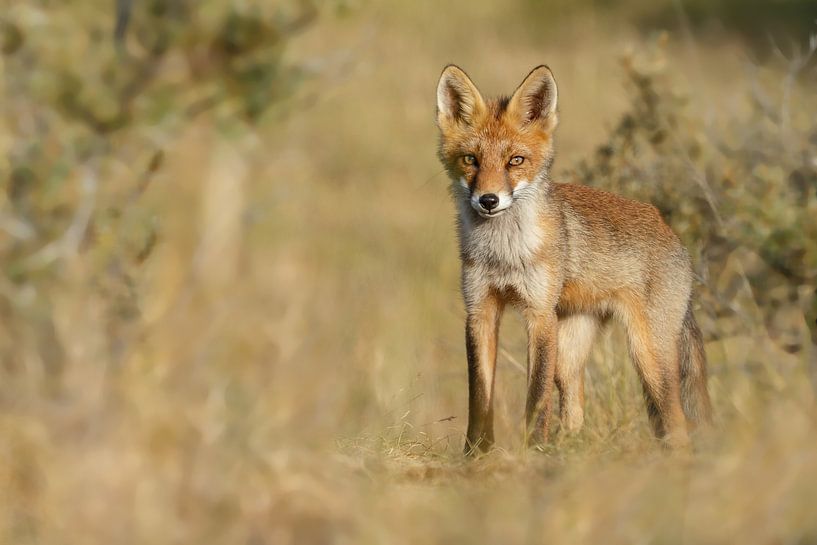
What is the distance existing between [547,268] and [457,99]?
1.02m

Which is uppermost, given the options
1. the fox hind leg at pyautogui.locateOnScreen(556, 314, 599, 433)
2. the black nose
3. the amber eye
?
the amber eye

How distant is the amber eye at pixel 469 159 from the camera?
5753 mm

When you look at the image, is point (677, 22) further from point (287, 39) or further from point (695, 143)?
point (287, 39)

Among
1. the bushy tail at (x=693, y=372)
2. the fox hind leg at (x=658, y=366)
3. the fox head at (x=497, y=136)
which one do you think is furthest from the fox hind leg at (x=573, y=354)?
the fox head at (x=497, y=136)

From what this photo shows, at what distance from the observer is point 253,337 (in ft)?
15.1

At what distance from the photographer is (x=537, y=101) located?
5.98 meters

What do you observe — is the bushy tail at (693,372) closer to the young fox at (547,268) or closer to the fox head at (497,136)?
the young fox at (547,268)

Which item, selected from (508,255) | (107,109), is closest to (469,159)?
(508,255)

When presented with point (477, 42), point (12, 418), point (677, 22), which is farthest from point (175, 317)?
point (677, 22)

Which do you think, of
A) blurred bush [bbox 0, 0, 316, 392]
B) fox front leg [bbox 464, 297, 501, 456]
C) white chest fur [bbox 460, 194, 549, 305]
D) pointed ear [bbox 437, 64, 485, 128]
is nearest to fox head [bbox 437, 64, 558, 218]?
pointed ear [bbox 437, 64, 485, 128]

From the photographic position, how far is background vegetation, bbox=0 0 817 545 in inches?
148

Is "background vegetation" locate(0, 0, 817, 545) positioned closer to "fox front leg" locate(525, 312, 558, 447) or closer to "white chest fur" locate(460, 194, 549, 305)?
"fox front leg" locate(525, 312, 558, 447)

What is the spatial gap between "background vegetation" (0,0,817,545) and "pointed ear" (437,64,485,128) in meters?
0.51

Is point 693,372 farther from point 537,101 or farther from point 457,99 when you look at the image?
point 457,99
